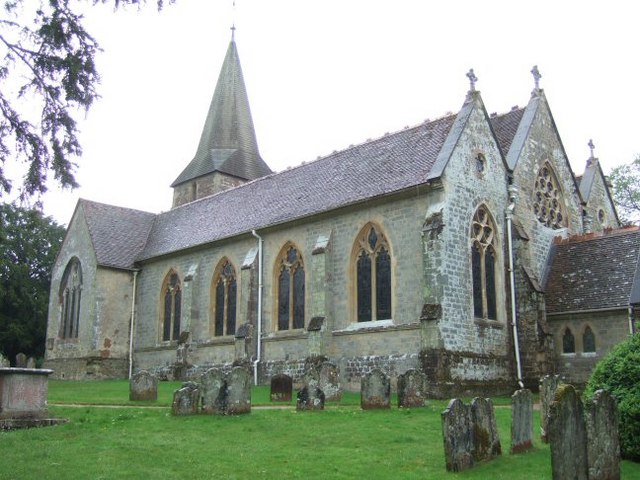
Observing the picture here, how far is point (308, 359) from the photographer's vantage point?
83.7 feet

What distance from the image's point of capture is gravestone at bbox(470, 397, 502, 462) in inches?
439

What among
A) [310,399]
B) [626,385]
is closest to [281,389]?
[310,399]

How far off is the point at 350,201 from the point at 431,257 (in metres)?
4.25

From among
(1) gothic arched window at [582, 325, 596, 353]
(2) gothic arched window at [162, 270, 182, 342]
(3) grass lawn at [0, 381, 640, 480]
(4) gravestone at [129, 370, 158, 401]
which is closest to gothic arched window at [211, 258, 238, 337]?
(2) gothic arched window at [162, 270, 182, 342]

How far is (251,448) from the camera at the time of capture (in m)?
12.4

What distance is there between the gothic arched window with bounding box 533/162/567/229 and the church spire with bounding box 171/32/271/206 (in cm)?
2177

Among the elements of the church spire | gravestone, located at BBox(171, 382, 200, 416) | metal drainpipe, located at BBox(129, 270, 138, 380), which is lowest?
gravestone, located at BBox(171, 382, 200, 416)

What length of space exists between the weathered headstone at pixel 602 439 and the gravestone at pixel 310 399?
28.1 feet

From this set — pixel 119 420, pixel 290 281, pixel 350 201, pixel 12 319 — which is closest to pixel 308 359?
pixel 290 281

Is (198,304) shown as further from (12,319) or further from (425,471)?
(425,471)

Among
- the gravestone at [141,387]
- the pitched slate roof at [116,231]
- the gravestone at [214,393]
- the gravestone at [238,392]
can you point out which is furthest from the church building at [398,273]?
the gravestone at [214,393]

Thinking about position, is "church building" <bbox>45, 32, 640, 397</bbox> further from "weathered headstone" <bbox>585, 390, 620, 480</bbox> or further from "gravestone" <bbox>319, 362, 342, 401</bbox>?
"weathered headstone" <bbox>585, 390, 620, 480</bbox>

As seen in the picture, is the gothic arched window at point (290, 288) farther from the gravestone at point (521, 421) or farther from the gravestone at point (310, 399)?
the gravestone at point (521, 421)

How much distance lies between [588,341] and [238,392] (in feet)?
46.6
